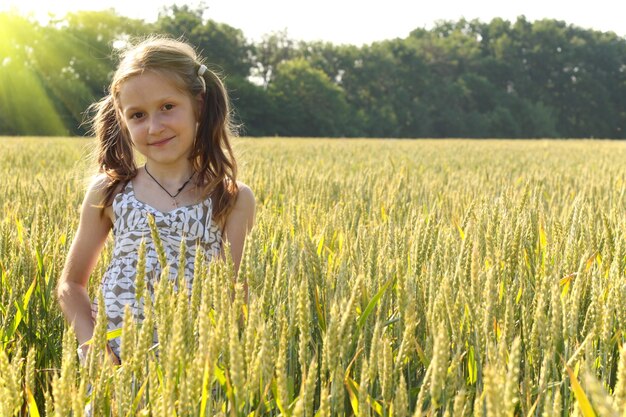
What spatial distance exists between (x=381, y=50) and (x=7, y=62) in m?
25.4

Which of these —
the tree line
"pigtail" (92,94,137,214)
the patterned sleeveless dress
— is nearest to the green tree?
the tree line

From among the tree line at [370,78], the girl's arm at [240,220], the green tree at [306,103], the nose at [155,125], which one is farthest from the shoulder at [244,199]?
the green tree at [306,103]

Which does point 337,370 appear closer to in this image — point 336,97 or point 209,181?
point 209,181

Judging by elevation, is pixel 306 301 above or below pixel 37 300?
above

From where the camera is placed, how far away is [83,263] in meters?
1.69

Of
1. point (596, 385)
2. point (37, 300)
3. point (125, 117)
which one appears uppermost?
point (125, 117)

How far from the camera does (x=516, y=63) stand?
54.1 metres

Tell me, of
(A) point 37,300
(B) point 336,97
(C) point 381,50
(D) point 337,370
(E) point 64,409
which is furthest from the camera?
(C) point 381,50

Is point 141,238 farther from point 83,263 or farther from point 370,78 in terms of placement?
point 370,78

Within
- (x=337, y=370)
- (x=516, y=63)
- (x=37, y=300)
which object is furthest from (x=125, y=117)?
(x=516, y=63)

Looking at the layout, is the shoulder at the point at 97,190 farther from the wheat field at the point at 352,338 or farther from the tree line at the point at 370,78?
the tree line at the point at 370,78

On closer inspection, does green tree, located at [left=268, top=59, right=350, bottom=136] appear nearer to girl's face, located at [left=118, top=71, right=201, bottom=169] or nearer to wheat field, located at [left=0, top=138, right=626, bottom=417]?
girl's face, located at [left=118, top=71, right=201, bottom=169]

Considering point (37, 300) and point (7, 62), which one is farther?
point (7, 62)

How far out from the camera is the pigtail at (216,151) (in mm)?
1793
